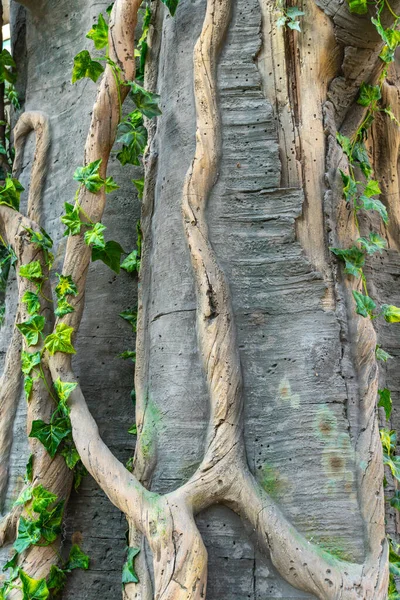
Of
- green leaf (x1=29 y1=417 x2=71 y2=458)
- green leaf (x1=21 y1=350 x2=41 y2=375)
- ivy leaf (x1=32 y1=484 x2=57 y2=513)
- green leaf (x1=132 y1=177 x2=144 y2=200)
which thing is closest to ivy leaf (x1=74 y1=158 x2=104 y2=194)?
green leaf (x1=132 y1=177 x2=144 y2=200)

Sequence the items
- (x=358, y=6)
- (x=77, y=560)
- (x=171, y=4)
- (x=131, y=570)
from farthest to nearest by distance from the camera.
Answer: (x=171, y=4) < (x=77, y=560) < (x=358, y=6) < (x=131, y=570)

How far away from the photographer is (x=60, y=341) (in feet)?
7.88

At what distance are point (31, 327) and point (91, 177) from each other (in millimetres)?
568

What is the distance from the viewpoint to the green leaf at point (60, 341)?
240 centimetres

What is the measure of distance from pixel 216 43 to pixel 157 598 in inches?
70.6

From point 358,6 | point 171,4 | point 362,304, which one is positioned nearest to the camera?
point 362,304

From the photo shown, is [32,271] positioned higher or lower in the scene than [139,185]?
lower

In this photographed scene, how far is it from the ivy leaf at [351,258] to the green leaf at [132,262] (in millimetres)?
776

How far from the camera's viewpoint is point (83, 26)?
10.3 feet

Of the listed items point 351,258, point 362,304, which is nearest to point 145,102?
point 351,258

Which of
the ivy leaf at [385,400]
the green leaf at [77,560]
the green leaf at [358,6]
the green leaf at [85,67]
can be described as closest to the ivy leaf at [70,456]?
the green leaf at [77,560]

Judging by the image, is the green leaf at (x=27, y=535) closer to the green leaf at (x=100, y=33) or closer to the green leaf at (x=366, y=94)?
the green leaf at (x=100, y=33)

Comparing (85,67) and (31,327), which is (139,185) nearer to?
(85,67)

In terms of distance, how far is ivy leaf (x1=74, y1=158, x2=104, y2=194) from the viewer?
2.48 metres
